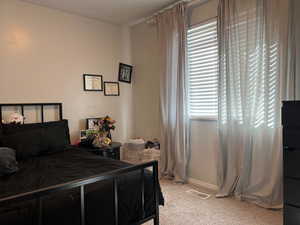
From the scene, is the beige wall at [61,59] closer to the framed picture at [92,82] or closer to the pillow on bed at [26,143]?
the framed picture at [92,82]

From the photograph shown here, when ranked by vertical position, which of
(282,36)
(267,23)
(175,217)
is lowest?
(175,217)

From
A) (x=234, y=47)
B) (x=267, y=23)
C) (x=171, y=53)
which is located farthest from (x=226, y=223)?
(x=171, y=53)

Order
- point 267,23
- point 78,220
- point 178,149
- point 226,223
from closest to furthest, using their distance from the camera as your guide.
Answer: point 78,220 < point 226,223 < point 267,23 < point 178,149

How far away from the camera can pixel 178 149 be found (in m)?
3.21

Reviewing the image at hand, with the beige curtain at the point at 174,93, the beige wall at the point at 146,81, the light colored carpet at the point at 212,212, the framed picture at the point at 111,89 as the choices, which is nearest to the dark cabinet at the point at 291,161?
the light colored carpet at the point at 212,212

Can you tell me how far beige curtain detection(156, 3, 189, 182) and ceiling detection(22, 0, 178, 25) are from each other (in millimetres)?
218

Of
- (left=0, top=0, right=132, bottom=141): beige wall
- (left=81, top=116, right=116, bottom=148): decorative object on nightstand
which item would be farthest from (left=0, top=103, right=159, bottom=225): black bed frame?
(left=0, top=0, right=132, bottom=141): beige wall

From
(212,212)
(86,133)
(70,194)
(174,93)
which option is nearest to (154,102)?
(174,93)

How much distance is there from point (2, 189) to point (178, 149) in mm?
2187

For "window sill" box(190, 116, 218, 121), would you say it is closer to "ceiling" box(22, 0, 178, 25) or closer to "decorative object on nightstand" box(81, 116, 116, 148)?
"decorative object on nightstand" box(81, 116, 116, 148)

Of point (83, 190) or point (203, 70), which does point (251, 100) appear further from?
point (83, 190)

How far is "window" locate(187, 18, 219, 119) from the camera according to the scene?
2906 millimetres

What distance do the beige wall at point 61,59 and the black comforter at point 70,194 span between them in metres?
1.27

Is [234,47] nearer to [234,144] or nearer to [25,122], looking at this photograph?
[234,144]
